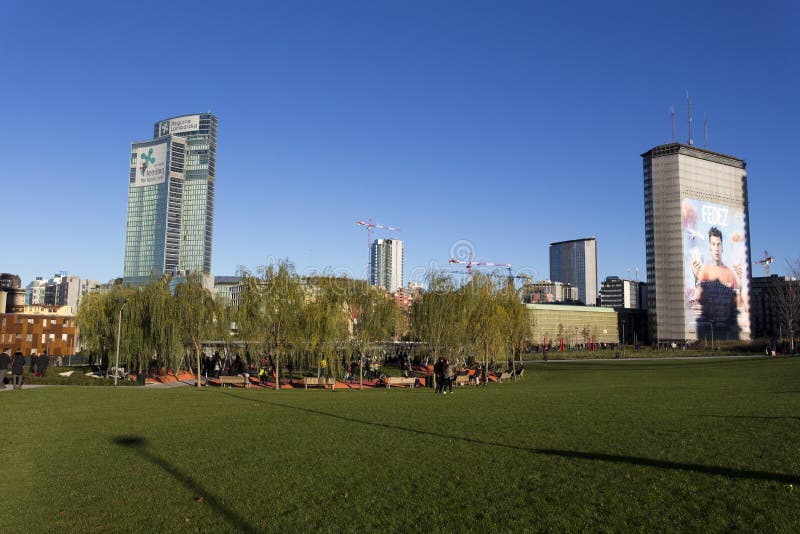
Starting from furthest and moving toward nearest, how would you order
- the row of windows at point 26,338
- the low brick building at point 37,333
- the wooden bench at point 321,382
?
the low brick building at point 37,333 < the row of windows at point 26,338 < the wooden bench at point 321,382

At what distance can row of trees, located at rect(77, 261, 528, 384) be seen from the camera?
3725 cm

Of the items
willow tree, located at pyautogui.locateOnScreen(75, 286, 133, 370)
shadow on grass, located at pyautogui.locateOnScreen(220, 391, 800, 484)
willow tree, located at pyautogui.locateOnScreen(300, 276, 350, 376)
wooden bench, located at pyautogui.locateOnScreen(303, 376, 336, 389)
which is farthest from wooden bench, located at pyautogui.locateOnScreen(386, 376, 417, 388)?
shadow on grass, located at pyautogui.locateOnScreen(220, 391, 800, 484)

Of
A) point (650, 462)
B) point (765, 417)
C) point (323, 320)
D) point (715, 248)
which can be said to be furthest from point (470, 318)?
point (715, 248)

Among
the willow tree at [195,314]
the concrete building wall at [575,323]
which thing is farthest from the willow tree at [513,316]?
the concrete building wall at [575,323]

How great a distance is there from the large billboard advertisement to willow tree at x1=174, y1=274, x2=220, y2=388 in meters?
141

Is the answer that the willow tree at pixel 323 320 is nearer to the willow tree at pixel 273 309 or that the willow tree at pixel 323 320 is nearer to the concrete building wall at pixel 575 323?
the willow tree at pixel 273 309

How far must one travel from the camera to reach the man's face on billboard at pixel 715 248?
15600 cm

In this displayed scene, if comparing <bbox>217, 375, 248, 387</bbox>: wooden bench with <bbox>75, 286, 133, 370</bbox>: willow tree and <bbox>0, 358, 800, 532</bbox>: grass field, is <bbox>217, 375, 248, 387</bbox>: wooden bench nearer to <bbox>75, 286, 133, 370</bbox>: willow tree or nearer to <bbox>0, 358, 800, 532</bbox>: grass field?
<bbox>75, 286, 133, 370</bbox>: willow tree

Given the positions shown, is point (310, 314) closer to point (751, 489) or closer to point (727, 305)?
point (751, 489)

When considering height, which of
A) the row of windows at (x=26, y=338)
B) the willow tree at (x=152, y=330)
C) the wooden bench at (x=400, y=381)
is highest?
the willow tree at (x=152, y=330)

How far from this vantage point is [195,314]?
39.0 metres

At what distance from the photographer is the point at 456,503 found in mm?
9383

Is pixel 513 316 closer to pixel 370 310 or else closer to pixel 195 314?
pixel 370 310

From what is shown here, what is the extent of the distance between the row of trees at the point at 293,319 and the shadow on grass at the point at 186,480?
65.9 feet
